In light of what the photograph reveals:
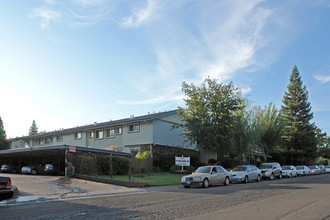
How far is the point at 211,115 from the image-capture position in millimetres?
30109

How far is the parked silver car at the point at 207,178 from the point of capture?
56.8 ft

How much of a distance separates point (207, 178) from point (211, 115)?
519 inches

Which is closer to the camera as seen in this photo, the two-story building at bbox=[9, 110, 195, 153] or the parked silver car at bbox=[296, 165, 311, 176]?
the two-story building at bbox=[9, 110, 195, 153]

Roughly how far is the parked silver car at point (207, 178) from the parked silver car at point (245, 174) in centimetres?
192

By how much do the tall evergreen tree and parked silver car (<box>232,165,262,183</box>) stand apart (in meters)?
31.6

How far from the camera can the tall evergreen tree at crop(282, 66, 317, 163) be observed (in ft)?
170

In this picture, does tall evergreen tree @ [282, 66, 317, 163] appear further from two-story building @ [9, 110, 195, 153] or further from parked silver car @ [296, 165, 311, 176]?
two-story building @ [9, 110, 195, 153]

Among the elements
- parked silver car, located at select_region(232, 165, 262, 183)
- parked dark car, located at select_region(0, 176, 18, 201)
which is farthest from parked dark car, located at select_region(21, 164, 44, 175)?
parked dark car, located at select_region(0, 176, 18, 201)

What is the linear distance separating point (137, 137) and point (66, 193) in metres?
19.5

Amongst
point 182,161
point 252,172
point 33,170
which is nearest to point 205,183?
point 252,172

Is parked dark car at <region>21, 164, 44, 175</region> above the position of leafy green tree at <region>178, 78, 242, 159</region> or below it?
below

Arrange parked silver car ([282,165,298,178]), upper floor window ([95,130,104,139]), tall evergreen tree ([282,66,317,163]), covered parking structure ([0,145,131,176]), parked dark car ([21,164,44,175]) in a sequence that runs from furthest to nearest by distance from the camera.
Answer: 1. tall evergreen tree ([282,66,317,163])
2. upper floor window ([95,130,104,139])
3. parked silver car ([282,165,298,178])
4. parked dark car ([21,164,44,175])
5. covered parking structure ([0,145,131,176])

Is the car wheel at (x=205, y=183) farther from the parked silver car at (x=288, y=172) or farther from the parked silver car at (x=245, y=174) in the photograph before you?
the parked silver car at (x=288, y=172)

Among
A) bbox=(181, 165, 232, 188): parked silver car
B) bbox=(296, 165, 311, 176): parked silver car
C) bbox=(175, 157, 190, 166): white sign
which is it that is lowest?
bbox=(296, 165, 311, 176): parked silver car
